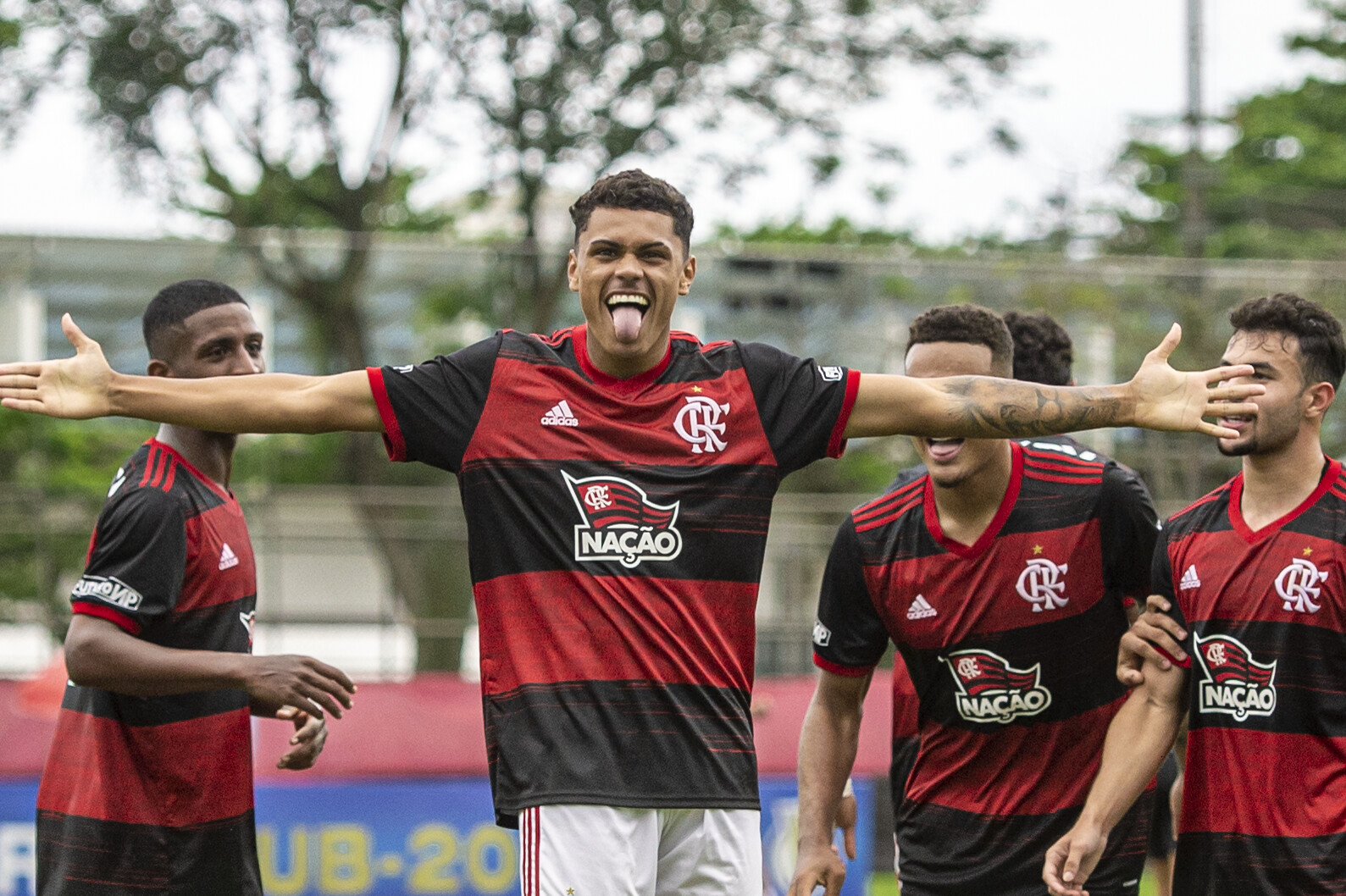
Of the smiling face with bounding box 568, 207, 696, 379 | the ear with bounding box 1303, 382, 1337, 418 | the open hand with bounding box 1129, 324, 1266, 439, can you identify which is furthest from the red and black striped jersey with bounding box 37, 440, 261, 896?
the ear with bounding box 1303, 382, 1337, 418

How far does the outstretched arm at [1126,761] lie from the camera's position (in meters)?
4.74

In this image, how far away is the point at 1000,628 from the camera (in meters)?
5.16

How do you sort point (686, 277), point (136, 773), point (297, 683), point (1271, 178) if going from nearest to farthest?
1. point (686, 277)
2. point (297, 683)
3. point (136, 773)
4. point (1271, 178)

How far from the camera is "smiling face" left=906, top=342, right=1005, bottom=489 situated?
511 centimetres

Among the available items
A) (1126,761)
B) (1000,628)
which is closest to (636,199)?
(1000,628)

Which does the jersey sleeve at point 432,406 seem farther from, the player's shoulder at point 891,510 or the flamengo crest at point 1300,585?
the flamengo crest at point 1300,585

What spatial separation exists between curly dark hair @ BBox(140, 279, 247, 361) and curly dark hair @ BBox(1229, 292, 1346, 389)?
326cm

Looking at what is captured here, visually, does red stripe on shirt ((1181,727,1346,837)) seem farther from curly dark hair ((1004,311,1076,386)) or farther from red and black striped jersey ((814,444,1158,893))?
curly dark hair ((1004,311,1076,386))

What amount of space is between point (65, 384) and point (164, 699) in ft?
4.47

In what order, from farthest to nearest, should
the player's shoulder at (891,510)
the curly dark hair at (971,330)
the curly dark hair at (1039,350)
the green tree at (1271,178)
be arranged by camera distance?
the green tree at (1271,178)
the curly dark hair at (1039,350)
the player's shoulder at (891,510)
the curly dark hair at (971,330)

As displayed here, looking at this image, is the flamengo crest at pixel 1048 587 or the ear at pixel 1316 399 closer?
the ear at pixel 1316 399

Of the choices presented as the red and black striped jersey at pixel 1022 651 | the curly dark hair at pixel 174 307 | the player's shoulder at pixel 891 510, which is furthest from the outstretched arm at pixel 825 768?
the curly dark hair at pixel 174 307

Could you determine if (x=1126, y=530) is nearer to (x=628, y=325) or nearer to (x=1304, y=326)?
(x=1304, y=326)

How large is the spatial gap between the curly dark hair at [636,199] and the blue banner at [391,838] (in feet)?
21.1
